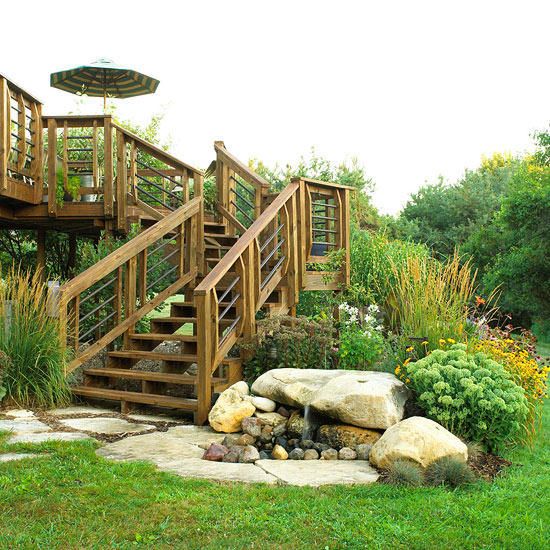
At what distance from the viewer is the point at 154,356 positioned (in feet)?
24.0

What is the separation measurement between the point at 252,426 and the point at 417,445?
1.54 m

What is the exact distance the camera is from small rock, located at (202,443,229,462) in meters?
4.83

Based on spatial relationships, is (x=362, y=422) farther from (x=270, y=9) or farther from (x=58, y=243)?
(x=58, y=243)

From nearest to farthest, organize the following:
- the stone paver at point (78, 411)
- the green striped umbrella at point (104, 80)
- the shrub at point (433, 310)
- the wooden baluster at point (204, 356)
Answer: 1. the wooden baluster at point (204, 356)
2. the shrub at point (433, 310)
3. the stone paver at point (78, 411)
4. the green striped umbrella at point (104, 80)

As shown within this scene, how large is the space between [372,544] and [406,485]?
922mm

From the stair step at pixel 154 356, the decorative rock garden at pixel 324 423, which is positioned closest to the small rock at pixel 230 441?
the decorative rock garden at pixel 324 423

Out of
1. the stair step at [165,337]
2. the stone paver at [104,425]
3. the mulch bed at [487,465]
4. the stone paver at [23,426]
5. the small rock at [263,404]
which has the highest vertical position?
the stair step at [165,337]

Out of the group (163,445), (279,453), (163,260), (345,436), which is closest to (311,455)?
(279,453)

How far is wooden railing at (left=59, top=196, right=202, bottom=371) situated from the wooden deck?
0.02 metres

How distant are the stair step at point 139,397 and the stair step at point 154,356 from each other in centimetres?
47

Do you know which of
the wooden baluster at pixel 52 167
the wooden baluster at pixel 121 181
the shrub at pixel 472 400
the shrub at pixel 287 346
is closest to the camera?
the shrub at pixel 472 400

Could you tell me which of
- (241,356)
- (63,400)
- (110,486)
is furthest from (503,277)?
(110,486)

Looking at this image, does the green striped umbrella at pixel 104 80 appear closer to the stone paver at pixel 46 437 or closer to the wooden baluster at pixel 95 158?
the wooden baluster at pixel 95 158

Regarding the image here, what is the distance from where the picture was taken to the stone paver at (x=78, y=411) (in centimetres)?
643
